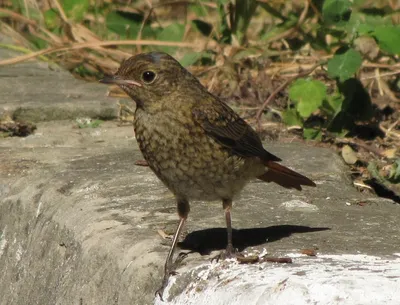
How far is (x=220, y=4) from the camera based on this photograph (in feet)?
20.8

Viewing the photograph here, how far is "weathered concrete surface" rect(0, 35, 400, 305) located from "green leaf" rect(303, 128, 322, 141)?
0.23 meters

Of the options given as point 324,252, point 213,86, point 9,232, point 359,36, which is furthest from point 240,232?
point 213,86

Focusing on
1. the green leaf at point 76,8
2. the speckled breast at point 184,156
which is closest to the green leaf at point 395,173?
the speckled breast at point 184,156

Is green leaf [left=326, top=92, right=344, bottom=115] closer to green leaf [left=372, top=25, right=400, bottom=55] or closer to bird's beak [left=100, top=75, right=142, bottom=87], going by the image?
green leaf [left=372, top=25, right=400, bottom=55]

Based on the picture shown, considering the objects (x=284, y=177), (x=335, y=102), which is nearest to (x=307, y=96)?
(x=335, y=102)

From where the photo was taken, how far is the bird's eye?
3826mm

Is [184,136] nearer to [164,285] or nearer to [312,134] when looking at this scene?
[164,285]

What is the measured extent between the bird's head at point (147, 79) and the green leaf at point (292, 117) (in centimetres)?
185

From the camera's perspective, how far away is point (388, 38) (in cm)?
536

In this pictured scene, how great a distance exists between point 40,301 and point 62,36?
3.49 m

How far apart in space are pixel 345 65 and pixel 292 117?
1.76ft

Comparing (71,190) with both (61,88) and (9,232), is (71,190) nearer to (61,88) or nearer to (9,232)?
(9,232)

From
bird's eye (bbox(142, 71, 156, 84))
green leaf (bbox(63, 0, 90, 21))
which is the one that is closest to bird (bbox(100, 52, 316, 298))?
bird's eye (bbox(142, 71, 156, 84))

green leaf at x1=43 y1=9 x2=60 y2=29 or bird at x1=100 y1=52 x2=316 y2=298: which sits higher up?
bird at x1=100 y1=52 x2=316 y2=298
